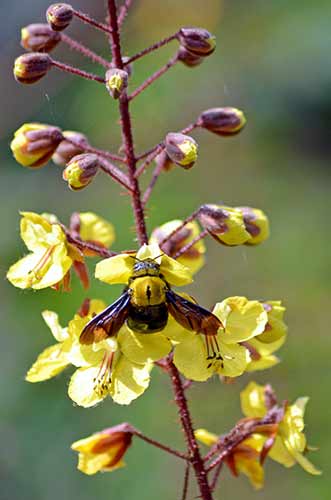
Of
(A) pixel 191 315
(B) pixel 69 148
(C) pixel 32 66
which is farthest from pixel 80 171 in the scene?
(A) pixel 191 315

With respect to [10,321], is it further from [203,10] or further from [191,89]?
[203,10]

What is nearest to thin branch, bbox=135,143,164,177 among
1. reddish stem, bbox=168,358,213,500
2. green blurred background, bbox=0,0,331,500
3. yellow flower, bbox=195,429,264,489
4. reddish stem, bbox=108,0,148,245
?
reddish stem, bbox=108,0,148,245

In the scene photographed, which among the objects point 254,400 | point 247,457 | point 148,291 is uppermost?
point 148,291

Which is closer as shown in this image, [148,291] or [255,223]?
[148,291]

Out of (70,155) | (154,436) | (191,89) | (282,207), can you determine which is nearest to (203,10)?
(191,89)

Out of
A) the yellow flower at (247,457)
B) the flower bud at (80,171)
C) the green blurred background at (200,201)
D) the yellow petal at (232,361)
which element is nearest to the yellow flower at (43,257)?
the flower bud at (80,171)

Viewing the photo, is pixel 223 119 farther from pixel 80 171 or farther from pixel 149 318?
pixel 149 318

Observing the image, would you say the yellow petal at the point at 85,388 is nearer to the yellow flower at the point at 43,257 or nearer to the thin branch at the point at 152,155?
the yellow flower at the point at 43,257
